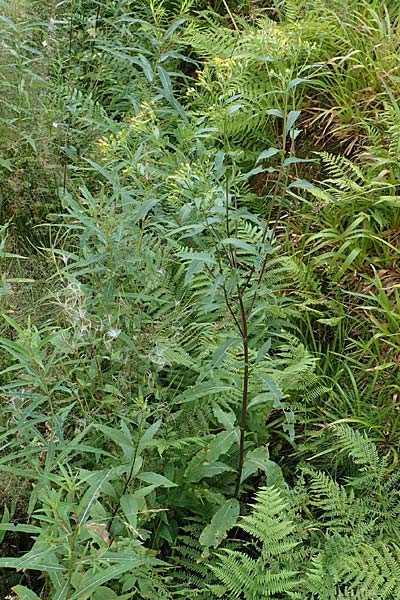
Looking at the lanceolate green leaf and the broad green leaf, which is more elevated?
the lanceolate green leaf

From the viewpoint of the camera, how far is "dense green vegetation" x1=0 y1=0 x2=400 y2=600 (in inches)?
74.4

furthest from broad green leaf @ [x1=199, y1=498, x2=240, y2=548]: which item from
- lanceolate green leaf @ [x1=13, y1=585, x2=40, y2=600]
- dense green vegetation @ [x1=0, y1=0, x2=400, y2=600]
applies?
lanceolate green leaf @ [x1=13, y1=585, x2=40, y2=600]

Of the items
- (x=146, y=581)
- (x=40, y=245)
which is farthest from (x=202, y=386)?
(x=40, y=245)

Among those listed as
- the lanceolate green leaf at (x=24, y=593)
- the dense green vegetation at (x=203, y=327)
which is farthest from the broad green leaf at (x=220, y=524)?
the lanceolate green leaf at (x=24, y=593)

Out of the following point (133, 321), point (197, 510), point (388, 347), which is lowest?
point (197, 510)

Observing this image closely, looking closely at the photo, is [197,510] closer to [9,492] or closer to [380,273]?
[9,492]

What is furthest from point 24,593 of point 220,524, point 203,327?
point 203,327

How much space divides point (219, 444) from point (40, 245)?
1435 mm

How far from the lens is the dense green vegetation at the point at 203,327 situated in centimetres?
189

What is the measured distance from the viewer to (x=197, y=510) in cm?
220

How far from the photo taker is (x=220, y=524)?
6.70 ft

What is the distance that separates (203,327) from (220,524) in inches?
29.0

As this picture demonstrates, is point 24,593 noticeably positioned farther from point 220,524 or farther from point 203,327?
point 203,327

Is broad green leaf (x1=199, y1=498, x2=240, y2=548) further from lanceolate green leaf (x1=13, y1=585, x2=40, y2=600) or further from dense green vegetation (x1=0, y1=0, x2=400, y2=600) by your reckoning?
lanceolate green leaf (x1=13, y1=585, x2=40, y2=600)
